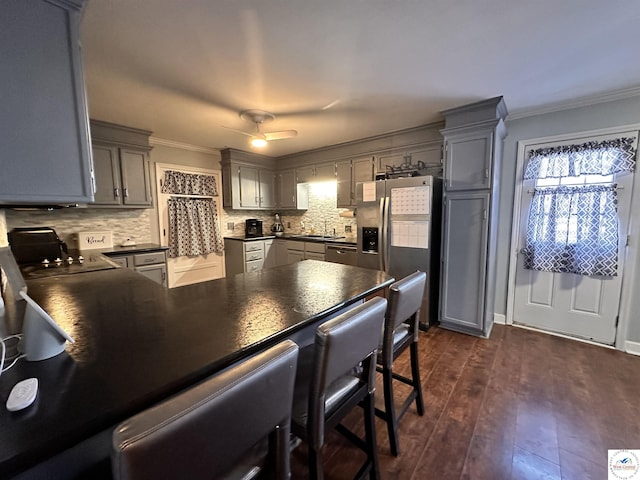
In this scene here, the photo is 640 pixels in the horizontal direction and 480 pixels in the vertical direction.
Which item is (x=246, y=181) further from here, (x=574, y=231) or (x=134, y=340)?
(x=574, y=231)

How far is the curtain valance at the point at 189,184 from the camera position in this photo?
4043 millimetres

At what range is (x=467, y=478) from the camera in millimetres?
1399

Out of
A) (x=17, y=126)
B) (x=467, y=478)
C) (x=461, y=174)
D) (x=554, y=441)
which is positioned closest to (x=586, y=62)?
(x=461, y=174)

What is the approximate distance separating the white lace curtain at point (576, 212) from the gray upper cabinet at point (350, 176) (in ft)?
6.00

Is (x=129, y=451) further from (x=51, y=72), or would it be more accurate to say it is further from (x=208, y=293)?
(x=51, y=72)

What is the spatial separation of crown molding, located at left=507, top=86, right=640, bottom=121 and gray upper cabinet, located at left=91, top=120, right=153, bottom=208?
437 centimetres

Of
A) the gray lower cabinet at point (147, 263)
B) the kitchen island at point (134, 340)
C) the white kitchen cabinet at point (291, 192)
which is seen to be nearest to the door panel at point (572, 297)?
the kitchen island at point (134, 340)

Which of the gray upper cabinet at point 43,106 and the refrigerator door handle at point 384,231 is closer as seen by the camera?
the gray upper cabinet at point 43,106

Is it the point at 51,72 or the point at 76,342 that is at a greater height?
the point at 51,72

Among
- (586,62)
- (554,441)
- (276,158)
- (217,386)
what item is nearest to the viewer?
(217,386)

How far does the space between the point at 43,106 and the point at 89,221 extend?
3023mm

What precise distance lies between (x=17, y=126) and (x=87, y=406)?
3.25ft

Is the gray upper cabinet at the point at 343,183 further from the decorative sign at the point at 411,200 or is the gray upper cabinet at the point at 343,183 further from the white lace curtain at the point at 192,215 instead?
the white lace curtain at the point at 192,215

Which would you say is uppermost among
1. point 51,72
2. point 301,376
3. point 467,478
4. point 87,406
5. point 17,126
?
point 51,72
